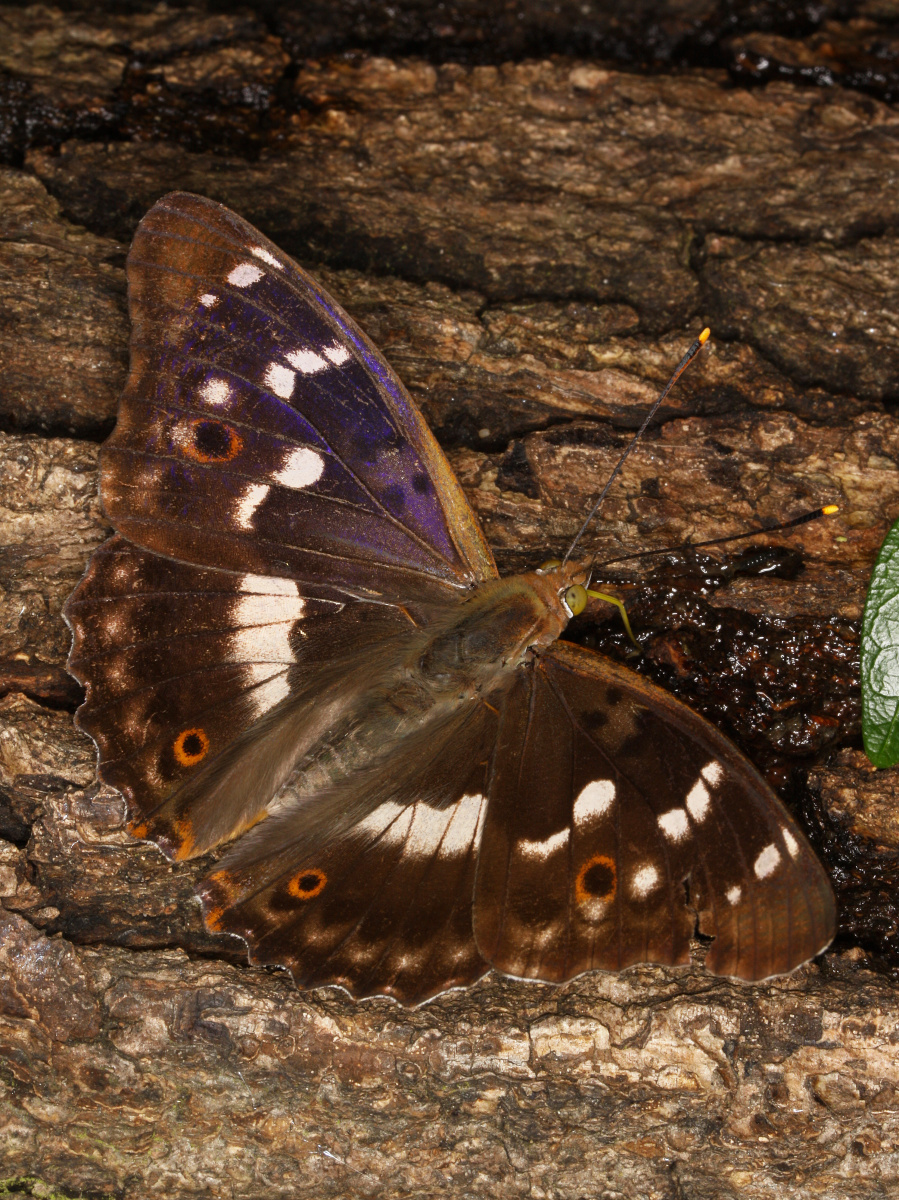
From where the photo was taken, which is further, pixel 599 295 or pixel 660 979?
pixel 599 295

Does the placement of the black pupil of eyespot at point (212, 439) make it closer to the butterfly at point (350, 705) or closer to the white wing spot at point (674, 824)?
the butterfly at point (350, 705)

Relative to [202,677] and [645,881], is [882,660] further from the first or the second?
[202,677]

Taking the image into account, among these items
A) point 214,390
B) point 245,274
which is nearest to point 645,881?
point 214,390

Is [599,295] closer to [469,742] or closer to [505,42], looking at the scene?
[505,42]

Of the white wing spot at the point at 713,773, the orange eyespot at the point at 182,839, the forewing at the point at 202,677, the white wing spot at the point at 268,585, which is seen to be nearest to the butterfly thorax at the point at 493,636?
the forewing at the point at 202,677

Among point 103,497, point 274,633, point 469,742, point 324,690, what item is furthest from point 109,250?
point 469,742

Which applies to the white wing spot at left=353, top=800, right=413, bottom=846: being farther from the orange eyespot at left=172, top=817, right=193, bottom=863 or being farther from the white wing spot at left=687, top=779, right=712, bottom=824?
the white wing spot at left=687, top=779, right=712, bottom=824
